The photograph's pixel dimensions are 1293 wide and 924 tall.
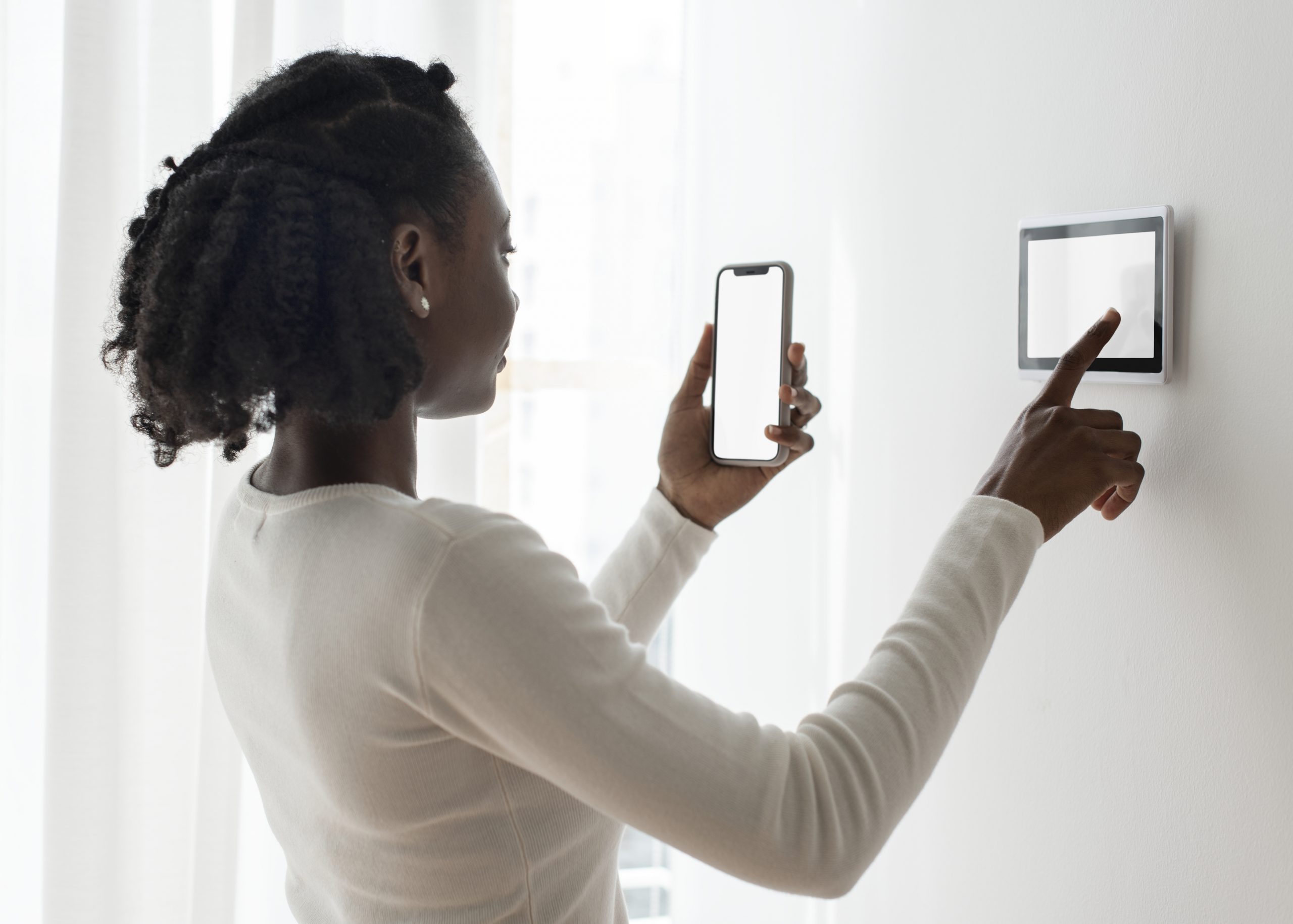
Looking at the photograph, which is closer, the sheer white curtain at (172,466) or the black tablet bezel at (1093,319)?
the black tablet bezel at (1093,319)

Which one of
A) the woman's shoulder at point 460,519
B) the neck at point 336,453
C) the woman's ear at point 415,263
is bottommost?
the woman's shoulder at point 460,519

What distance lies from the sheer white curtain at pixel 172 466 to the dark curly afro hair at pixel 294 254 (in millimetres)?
459

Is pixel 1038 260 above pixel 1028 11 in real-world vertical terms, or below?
below

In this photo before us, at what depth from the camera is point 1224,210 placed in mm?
584

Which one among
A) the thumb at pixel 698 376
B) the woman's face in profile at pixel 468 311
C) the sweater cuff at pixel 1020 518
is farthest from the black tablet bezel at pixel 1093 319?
the woman's face in profile at pixel 468 311

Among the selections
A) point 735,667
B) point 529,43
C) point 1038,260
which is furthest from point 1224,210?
point 529,43

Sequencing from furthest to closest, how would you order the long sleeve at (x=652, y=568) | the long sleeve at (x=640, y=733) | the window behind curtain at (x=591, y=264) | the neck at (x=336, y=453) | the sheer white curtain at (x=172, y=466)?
the window behind curtain at (x=591, y=264), the sheer white curtain at (x=172, y=466), the long sleeve at (x=652, y=568), the neck at (x=336, y=453), the long sleeve at (x=640, y=733)

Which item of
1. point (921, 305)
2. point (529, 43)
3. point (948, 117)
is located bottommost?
point (921, 305)

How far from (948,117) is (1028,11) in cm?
11

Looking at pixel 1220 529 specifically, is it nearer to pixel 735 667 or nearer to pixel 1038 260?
pixel 1038 260

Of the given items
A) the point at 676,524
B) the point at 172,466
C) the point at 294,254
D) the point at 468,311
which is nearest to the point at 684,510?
the point at 676,524

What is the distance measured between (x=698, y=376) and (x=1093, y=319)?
0.34 metres

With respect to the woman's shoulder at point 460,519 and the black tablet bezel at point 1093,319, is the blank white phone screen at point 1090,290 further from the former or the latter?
the woman's shoulder at point 460,519

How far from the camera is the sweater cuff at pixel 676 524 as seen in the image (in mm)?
816
